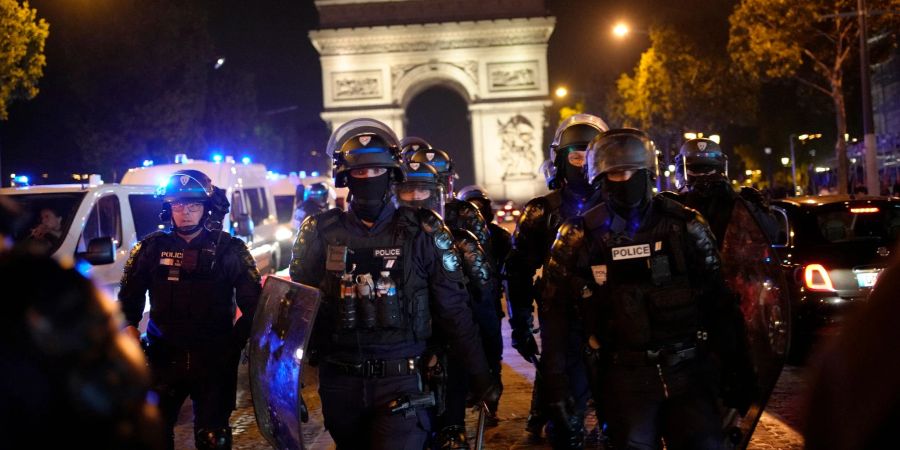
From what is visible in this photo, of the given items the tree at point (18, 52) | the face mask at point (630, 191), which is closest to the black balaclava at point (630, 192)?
the face mask at point (630, 191)

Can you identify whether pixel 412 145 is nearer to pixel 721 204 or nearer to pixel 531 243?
pixel 531 243

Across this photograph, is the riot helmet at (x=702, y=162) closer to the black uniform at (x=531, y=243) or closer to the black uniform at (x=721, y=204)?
the black uniform at (x=721, y=204)

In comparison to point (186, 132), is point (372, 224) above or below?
below

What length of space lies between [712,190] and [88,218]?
506 cm

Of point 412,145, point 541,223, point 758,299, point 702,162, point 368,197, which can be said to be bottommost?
point 758,299

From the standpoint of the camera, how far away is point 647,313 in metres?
3.67

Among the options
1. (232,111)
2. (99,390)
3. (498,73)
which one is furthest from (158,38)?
(99,390)

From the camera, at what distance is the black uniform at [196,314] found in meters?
4.40

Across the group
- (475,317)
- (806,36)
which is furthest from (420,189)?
(806,36)

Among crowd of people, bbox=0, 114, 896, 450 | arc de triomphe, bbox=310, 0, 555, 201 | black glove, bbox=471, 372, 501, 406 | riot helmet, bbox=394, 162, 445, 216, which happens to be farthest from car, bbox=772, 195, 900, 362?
arc de triomphe, bbox=310, 0, 555, 201

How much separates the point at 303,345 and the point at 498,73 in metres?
42.1

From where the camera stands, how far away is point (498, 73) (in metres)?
44.9

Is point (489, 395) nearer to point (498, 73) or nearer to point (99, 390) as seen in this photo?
point (99, 390)

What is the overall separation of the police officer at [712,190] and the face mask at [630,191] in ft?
5.13
